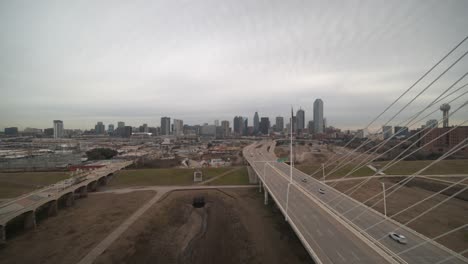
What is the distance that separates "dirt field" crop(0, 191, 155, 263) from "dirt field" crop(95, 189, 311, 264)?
107 inches

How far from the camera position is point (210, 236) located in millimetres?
21297

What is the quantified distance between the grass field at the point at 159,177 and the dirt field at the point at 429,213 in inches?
964

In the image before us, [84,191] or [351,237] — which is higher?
[351,237]

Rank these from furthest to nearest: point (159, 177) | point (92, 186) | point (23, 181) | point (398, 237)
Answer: point (159, 177), point (23, 181), point (92, 186), point (398, 237)

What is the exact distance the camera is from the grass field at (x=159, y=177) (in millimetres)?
38022

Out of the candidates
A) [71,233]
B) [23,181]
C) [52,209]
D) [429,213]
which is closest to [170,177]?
[52,209]

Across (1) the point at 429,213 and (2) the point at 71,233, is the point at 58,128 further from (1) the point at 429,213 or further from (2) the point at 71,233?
(1) the point at 429,213

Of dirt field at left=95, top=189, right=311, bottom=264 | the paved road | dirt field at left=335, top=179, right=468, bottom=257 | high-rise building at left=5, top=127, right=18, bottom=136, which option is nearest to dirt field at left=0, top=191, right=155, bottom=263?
the paved road

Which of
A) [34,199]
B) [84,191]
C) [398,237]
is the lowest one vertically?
[84,191]

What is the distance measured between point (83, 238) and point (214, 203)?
1526 centimetres

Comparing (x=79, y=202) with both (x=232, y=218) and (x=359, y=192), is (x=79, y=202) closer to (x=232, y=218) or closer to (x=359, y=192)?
(x=232, y=218)

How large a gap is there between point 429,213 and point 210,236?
24.4m

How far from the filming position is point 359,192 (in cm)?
3078

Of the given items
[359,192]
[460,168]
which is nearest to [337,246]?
[359,192]
